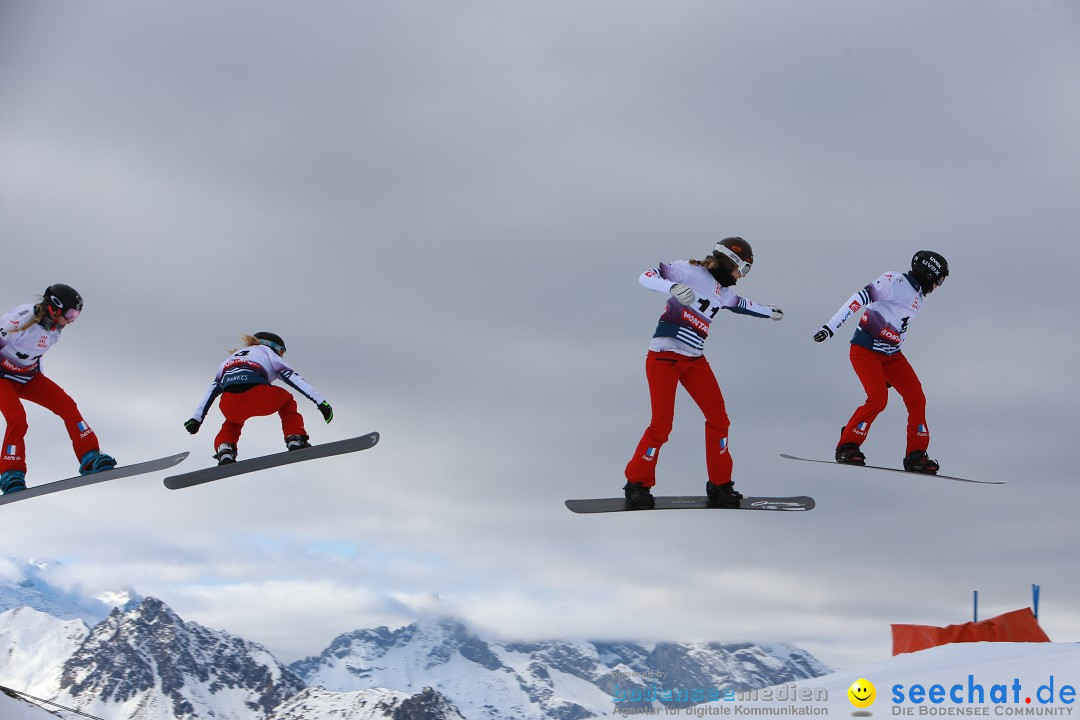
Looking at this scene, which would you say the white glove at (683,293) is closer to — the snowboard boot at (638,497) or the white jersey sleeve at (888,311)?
the snowboard boot at (638,497)

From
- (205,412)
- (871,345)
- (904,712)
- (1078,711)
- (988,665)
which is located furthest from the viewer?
(871,345)

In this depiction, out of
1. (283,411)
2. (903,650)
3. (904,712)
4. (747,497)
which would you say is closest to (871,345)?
(747,497)

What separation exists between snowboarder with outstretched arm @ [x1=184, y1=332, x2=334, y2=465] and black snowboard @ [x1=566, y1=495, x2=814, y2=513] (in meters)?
3.98

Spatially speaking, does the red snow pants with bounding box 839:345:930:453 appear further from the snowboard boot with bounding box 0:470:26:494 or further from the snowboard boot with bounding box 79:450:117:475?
the snowboard boot with bounding box 0:470:26:494

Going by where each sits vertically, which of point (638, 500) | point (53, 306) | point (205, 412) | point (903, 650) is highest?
point (53, 306)

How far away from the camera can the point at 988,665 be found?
12.4 meters

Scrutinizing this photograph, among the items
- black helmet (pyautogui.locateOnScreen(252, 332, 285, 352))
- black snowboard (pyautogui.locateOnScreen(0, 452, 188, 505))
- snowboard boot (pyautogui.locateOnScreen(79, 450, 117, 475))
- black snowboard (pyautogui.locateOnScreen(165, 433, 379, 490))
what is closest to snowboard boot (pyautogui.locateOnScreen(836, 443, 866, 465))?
black snowboard (pyautogui.locateOnScreen(165, 433, 379, 490))

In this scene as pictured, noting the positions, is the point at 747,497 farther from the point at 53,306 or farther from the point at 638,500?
the point at 53,306

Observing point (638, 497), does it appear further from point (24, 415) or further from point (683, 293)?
point (24, 415)

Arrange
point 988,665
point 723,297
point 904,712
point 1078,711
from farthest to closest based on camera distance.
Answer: point 723,297 → point 988,665 → point 904,712 → point 1078,711

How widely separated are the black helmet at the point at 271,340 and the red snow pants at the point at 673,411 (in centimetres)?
578

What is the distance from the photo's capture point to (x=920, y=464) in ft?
52.2

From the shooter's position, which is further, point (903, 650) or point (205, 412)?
point (903, 650)

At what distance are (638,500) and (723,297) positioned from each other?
2867 millimetres
